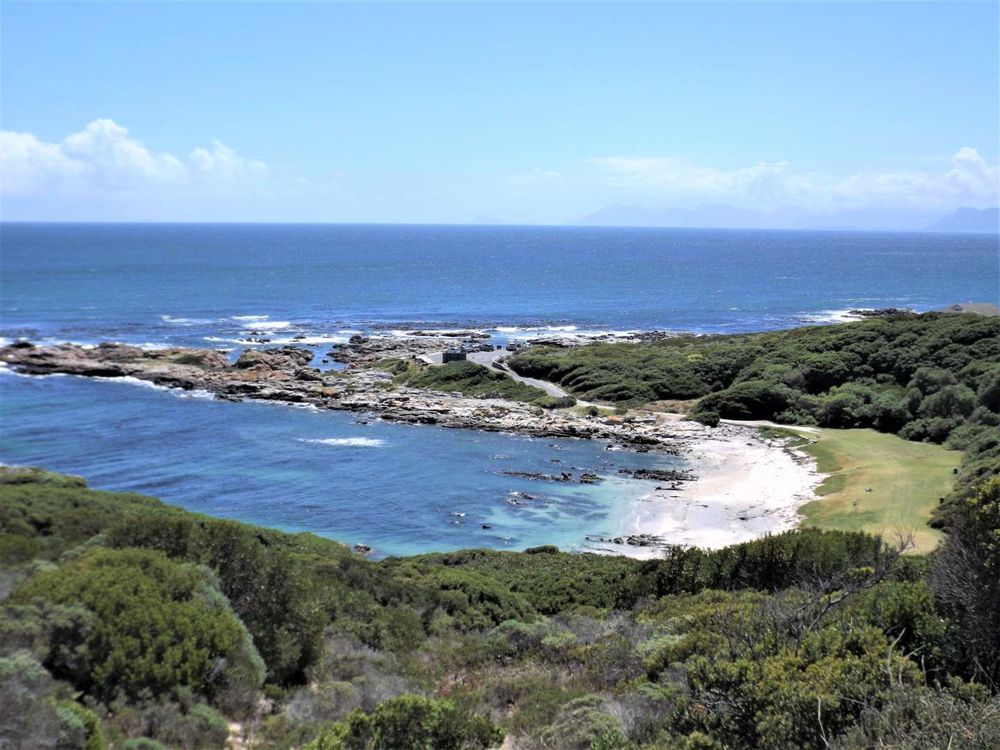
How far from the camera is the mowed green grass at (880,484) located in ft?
88.9

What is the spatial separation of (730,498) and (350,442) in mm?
19378

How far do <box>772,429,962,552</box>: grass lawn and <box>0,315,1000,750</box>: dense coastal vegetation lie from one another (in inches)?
397

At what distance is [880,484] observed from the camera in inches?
1259

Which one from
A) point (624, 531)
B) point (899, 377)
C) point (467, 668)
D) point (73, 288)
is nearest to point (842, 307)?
point (899, 377)

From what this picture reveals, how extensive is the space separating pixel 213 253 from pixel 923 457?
178 metres

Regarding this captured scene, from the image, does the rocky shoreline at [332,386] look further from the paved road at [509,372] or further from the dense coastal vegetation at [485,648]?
the dense coastal vegetation at [485,648]

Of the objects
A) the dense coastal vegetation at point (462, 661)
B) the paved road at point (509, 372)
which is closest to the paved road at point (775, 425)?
the paved road at point (509, 372)

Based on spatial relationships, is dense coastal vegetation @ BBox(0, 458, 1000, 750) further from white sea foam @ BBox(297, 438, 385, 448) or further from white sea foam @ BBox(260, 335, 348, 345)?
white sea foam @ BBox(260, 335, 348, 345)

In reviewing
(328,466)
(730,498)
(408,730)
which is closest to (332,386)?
(328,466)

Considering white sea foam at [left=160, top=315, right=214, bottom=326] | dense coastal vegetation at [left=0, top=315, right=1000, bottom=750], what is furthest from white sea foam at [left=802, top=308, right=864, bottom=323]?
dense coastal vegetation at [left=0, top=315, right=1000, bottom=750]

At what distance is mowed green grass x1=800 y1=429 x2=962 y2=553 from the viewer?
88.9 feet

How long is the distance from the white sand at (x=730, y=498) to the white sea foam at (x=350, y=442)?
49.8ft

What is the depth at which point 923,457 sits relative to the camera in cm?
3606

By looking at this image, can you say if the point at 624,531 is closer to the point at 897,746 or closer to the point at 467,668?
the point at 467,668
